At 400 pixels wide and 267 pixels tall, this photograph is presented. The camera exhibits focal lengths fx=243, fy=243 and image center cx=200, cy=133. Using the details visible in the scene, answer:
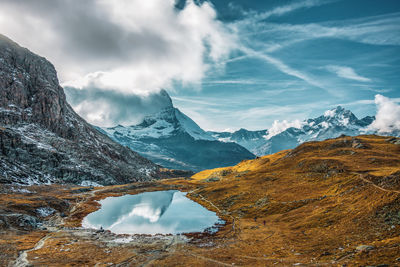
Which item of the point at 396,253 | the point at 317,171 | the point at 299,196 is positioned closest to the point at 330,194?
the point at 299,196

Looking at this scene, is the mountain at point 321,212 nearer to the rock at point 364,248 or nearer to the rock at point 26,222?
the rock at point 364,248

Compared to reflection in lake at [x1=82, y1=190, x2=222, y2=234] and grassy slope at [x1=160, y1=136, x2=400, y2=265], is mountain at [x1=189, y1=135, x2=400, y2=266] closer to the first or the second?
grassy slope at [x1=160, y1=136, x2=400, y2=265]

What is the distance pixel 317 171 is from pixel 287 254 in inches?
2947

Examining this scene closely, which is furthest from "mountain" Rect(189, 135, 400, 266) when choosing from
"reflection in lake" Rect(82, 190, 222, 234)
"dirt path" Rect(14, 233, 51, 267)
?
"dirt path" Rect(14, 233, 51, 267)

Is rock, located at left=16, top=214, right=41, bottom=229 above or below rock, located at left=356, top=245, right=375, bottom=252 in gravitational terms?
below

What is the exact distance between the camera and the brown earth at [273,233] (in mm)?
47656

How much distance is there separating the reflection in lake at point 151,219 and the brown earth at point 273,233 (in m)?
6.73

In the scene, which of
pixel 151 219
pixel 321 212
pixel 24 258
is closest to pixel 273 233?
pixel 321 212

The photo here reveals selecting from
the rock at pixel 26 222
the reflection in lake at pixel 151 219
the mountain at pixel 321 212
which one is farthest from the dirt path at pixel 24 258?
the mountain at pixel 321 212

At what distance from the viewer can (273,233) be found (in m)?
68.4

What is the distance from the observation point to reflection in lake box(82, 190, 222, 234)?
285 ft

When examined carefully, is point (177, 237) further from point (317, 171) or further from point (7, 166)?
point (7, 166)

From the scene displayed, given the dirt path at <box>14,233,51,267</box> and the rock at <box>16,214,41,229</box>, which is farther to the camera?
the rock at <box>16,214,41,229</box>

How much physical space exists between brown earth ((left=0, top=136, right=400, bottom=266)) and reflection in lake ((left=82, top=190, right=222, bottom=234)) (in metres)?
6.73
